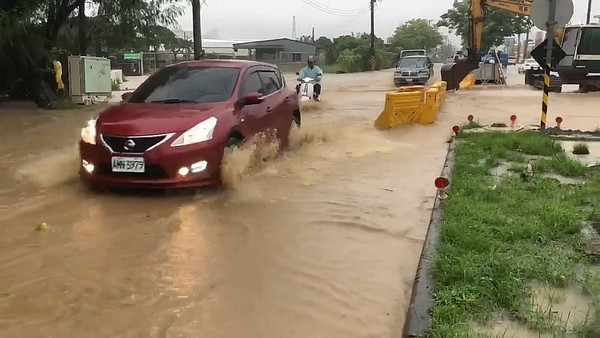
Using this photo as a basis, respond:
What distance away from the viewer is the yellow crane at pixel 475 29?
913 inches

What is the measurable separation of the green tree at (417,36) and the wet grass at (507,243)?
7601cm

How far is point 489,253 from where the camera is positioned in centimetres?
462

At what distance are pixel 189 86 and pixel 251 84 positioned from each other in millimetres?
864

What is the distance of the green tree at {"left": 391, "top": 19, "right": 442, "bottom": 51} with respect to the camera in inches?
3231

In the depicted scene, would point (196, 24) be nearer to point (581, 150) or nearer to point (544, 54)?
point (544, 54)

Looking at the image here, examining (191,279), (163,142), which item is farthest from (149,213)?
(191,279)

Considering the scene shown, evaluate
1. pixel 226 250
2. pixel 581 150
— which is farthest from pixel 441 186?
pixel 581 150

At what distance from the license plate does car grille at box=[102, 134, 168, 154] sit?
86 mm

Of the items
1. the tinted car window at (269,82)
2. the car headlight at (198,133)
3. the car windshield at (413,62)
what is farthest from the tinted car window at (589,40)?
the car headlight at (198,133)

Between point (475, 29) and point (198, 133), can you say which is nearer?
point (198, 133)

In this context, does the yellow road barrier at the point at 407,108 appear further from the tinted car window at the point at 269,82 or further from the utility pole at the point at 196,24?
the utility pole at the point at 196,24

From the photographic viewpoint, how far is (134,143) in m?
6.54

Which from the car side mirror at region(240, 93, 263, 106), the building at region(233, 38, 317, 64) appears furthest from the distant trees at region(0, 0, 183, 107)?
the building at region(233, 38, 317, 64)

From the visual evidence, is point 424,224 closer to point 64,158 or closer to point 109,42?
point 64,158
